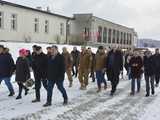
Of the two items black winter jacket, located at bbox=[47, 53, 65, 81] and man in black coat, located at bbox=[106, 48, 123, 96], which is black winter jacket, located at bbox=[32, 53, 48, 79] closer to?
black winter jacket, located at bbox=[47, 53, 65, 81]

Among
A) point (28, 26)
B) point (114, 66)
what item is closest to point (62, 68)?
point (114, 66)

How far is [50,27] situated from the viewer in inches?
1752

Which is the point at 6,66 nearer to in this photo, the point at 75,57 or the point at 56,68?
the point at 56,68

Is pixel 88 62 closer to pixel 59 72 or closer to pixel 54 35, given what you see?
pixel 59 72

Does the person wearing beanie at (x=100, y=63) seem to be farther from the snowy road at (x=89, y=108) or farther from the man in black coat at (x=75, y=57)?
the man in black coat at (x=75, y=57)

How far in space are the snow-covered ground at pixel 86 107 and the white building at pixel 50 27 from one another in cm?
2026

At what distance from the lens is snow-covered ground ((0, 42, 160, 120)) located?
1103cm

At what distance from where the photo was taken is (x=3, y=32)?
1377 inches

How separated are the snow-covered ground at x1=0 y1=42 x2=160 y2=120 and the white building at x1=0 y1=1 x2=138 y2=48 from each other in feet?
66.5

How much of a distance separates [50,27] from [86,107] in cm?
3240

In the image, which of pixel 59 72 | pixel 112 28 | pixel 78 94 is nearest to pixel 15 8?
pixel 78 94

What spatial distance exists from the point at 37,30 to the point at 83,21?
536 inches

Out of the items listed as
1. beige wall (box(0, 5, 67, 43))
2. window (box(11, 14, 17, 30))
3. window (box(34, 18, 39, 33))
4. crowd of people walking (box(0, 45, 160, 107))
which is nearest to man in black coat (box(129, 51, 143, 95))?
crowd of people walking (box(0, 45, 160, 107))

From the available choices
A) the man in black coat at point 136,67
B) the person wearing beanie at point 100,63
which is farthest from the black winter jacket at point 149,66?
the person wearing beanie at point 100,63
